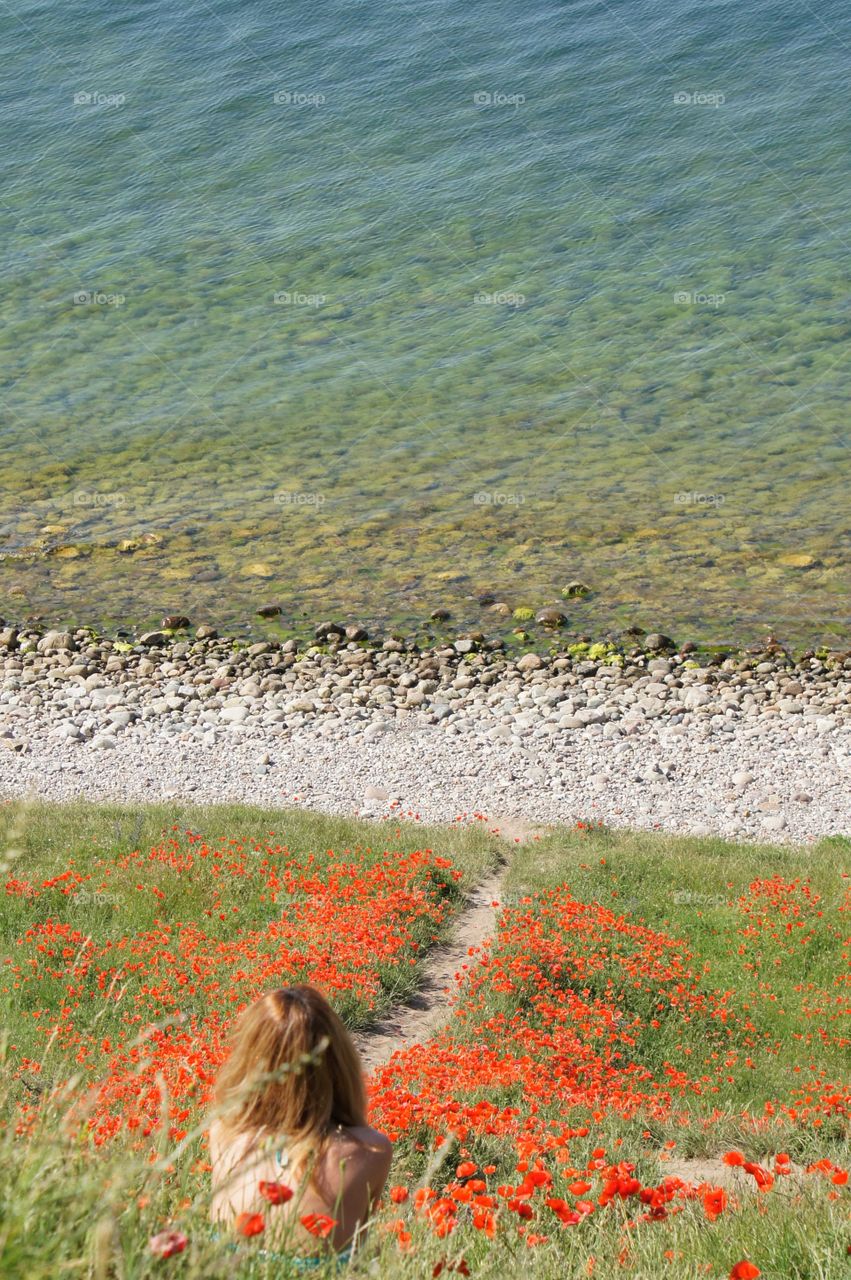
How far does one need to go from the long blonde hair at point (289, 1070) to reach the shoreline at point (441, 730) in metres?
11.8

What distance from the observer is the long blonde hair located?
5.15m

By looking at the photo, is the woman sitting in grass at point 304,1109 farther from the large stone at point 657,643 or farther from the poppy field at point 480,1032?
the large stone at point 657,643

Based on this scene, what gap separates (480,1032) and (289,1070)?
20.0 feet

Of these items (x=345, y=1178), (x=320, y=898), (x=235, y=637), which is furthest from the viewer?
(x=235, y=637)

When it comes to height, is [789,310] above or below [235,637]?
below

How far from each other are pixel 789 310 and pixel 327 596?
2747 centimetres

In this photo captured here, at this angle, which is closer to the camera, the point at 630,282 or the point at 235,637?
the point at 235,637

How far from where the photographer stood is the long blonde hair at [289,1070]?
515cm

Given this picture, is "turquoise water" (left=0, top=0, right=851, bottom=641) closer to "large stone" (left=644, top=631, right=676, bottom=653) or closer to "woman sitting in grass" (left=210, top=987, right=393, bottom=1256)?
"large stone" (left=644, top=631, right=676, bottom=653)

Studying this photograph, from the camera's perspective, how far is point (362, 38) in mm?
74562

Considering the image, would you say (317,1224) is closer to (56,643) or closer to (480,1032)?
(480,1032)

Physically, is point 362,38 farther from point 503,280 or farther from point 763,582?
point 763,582

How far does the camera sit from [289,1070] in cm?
509

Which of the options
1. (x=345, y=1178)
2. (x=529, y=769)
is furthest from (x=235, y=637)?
(x=345, y=1178)
